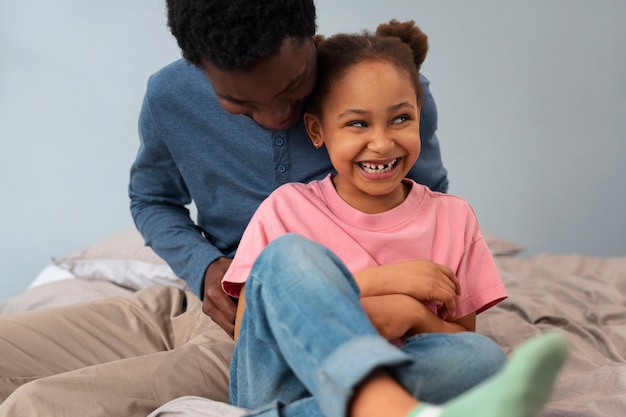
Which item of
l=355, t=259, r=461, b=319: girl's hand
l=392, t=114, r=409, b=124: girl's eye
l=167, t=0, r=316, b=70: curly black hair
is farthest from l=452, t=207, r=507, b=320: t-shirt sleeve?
l=167, t=0, r=316, b=70: curly black hair

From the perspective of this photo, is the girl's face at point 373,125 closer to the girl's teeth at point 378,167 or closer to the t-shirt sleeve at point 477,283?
the girl's teeth at point 378,167

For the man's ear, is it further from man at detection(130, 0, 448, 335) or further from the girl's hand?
the girl's hand

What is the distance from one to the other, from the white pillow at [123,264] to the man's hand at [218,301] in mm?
796

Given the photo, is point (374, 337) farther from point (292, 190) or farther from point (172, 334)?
point (172, 334)

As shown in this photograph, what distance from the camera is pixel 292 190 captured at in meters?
1.35

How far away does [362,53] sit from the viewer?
50.0 inches

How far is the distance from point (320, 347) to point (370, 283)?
32cm

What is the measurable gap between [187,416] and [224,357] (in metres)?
0.32

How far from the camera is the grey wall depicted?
2.94 m

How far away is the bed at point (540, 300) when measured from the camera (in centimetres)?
133

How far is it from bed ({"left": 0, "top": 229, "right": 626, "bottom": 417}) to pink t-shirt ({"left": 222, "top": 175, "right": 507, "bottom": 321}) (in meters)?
0.23

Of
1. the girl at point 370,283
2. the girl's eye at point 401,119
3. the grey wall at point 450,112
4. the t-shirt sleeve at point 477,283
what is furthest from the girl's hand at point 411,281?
the grey wall at point 450,112

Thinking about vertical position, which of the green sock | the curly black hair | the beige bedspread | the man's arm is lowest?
the beige bedspread

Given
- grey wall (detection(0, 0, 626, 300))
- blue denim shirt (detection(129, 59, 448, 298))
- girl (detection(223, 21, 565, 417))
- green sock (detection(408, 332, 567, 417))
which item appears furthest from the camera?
grey wall (detection(0, 0, 626, 300))
